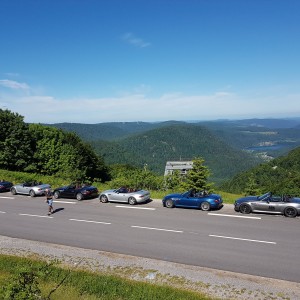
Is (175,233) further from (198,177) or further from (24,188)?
(198,177)

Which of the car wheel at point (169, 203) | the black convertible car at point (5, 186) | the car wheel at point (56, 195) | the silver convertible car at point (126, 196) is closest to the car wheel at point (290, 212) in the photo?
the car wheel at point (169, 203)

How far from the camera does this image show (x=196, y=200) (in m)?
19.9

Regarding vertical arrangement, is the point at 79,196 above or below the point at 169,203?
below

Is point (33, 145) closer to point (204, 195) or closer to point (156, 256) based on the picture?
point (204, 195)

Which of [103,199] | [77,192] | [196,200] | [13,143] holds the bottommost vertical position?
[103,199]

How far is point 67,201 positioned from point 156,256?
13300mm

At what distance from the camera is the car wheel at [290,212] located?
677 inches

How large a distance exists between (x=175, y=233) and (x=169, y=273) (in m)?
4.51

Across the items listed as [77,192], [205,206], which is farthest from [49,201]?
[205,206]

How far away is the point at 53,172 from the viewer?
2228 inches

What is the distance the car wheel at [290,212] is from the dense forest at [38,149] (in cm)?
3001

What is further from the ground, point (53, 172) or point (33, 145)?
point (33, 145)

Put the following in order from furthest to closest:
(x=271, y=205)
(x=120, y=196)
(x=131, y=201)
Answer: (x=120, y=196) → (x=131, y=201) → (x=271, y=205)

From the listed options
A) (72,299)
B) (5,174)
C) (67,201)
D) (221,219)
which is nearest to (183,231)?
(221,219)
